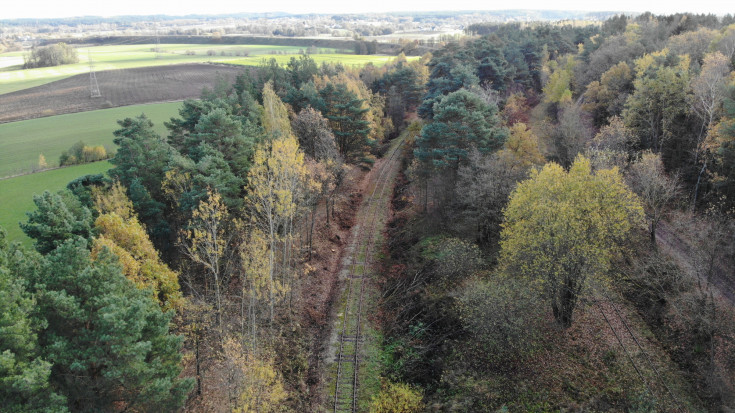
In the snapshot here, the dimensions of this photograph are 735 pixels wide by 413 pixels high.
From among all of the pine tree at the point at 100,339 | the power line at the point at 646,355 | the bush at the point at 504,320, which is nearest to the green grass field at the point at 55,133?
the pine tree at the point at 100,339

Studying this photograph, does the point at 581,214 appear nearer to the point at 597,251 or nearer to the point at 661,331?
the point at 597,251

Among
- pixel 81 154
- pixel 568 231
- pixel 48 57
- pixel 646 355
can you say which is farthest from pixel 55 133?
pixel 646 355

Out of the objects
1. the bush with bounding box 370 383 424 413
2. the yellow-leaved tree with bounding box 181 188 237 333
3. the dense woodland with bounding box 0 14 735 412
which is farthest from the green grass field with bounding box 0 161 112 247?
the bush with bounding box 370 383 424 413

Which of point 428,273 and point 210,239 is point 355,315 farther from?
point 210,239

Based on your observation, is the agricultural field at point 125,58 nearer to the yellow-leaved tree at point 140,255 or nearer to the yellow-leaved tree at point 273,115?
the yellow-leaved tree at point 273,115

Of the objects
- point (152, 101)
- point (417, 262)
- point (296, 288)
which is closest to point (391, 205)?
point (417, 262)

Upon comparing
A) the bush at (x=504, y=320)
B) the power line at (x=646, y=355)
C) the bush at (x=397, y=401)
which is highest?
the bush at (x=504, y=320)
